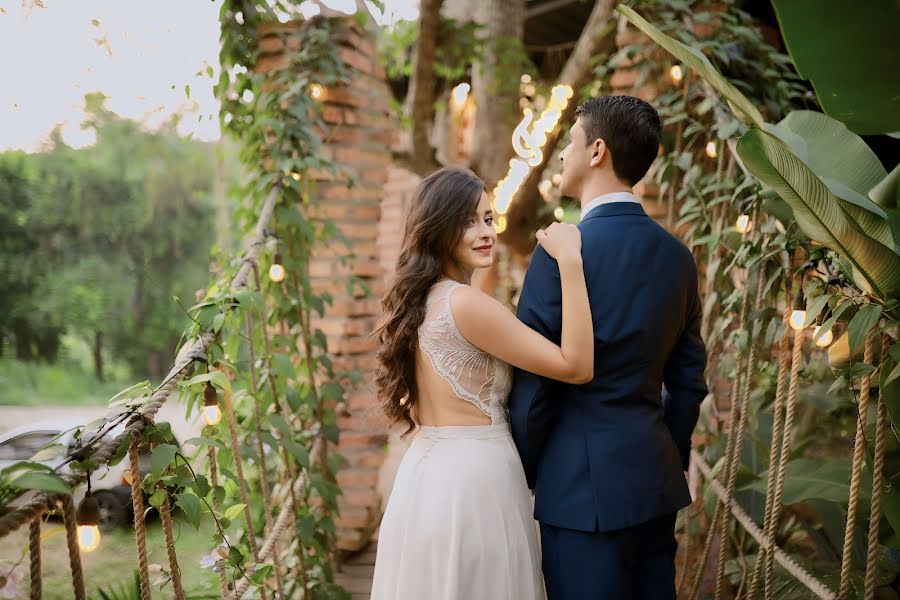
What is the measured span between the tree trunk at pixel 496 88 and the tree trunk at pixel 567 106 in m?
Answer: 0.09

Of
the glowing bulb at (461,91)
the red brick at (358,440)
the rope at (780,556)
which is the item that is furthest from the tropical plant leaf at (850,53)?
the glowing bulb at (461,91)

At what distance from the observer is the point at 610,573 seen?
57.0 inches

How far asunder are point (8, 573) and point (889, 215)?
1.64m

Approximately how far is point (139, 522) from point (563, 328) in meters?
0.87

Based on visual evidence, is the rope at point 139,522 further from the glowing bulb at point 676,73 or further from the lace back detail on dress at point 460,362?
the glowing bulb at point 676,73

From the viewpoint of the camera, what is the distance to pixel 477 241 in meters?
1.73

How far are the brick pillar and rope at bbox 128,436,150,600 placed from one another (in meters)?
1.88

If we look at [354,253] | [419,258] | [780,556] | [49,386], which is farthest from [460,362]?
[49,386]

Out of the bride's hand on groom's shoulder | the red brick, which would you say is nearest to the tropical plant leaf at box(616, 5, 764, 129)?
the bride's hand on groom's shoulder

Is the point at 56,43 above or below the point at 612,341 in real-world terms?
A: above

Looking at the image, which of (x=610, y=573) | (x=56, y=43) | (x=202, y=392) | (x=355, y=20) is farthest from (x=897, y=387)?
(x=56, y=43)

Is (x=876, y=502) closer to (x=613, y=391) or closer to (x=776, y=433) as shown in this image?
(x=776, y=433)

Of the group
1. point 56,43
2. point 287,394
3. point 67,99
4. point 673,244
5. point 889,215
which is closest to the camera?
point 889,215

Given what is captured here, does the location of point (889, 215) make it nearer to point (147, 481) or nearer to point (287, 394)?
point (147, 481)
